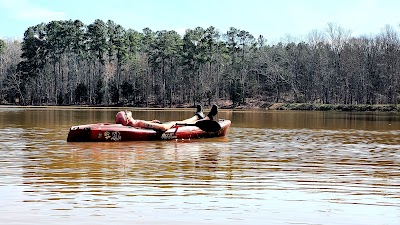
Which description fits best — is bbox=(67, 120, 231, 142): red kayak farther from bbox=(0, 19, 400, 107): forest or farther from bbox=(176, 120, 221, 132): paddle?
bbox=(0, 19, 400, 107): forest

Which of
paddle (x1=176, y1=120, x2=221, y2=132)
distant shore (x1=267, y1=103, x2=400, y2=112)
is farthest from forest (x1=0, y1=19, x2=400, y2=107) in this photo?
paddle (x1=176, y1=120, x2=221, y2=132)

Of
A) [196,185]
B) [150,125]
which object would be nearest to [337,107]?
[150,125]

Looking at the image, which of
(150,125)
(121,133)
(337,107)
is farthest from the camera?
(337,107)

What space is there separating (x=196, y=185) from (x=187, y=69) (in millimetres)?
98386

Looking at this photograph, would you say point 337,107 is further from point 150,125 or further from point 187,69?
point 150,125

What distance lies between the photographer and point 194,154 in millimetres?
19250

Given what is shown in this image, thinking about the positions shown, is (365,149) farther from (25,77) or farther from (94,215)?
(25,77)

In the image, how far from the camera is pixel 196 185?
479 inches

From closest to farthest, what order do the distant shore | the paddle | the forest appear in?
the paddle
the distant shore
the forest

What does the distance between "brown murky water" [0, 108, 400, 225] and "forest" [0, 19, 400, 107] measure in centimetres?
7622

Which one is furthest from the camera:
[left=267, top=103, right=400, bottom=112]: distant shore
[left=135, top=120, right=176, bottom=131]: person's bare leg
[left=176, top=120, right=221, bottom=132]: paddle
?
[left=267, top=103, right=400, bottom=112]: distant shore

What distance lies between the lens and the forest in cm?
9606

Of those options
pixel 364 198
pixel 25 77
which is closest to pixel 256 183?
pixel 364 198

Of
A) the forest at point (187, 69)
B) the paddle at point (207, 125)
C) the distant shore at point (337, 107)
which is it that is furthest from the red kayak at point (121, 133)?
the forest at point (187, 69)
